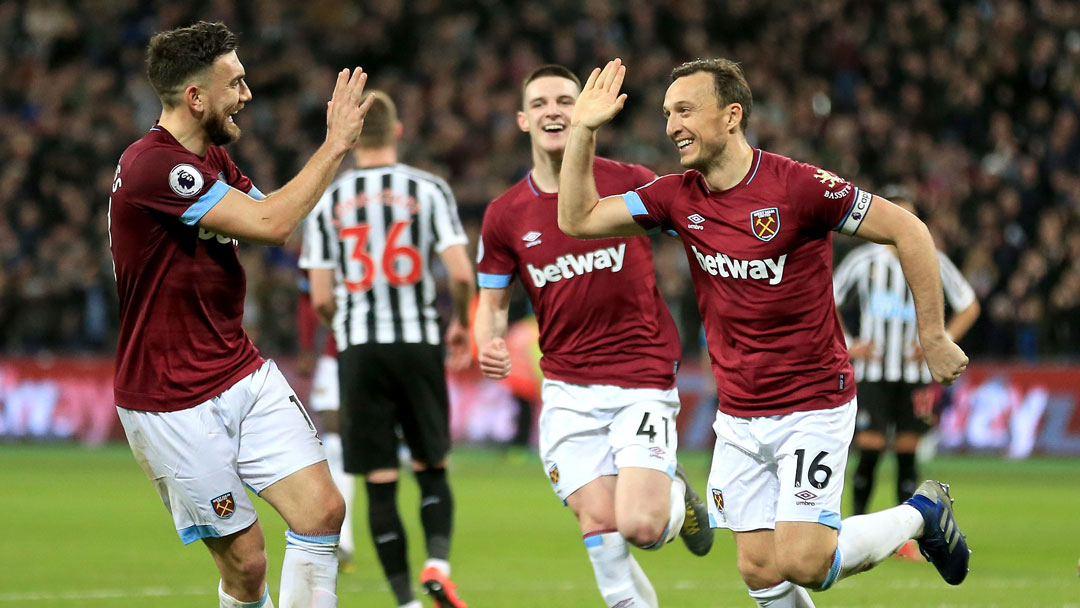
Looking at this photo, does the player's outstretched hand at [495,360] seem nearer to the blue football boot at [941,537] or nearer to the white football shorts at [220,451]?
the white football shorts at [220,451]

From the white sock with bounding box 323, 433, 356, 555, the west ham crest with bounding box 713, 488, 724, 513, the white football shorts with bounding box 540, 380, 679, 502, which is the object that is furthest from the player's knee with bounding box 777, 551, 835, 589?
the white sock with bounding box 323, 433, 356, 555

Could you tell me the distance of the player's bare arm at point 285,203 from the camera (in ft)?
16.9

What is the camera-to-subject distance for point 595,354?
21.8 feet

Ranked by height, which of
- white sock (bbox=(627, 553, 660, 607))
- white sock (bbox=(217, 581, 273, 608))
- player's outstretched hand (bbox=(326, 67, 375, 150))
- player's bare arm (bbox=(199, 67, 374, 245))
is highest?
player's outstretched hand (bbox=(326, 67, 375, 150))

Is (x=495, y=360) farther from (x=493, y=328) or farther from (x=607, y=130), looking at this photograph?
(x=607, y=130)

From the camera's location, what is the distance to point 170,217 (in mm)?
5336

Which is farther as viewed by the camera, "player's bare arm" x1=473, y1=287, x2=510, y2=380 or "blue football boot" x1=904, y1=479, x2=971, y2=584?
"player's bare arm" x1=473, y1=287, x2=510, y2=380

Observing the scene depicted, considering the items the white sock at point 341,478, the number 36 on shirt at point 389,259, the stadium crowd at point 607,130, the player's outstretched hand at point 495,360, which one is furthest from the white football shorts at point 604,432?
the stadium crowd at point 607,130

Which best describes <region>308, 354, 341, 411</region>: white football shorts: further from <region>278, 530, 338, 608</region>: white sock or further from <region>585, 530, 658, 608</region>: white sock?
<region>278, 530, 338, 608</region>: white sock

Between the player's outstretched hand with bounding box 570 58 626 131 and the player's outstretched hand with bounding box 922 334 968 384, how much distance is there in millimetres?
1525

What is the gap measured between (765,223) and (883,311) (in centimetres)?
507

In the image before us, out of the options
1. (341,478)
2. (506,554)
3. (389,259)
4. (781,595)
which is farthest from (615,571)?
(506,554)

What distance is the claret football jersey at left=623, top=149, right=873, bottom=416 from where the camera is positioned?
5598 mm

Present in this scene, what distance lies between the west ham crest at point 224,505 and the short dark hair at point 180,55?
1527mm
